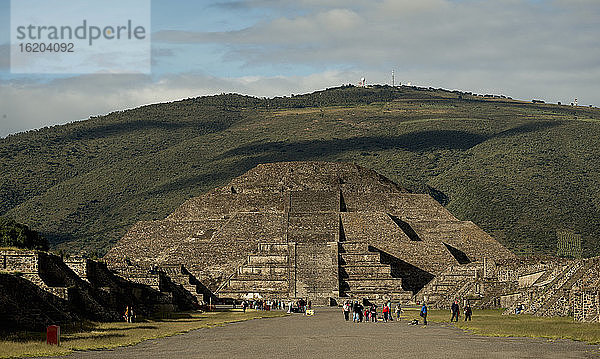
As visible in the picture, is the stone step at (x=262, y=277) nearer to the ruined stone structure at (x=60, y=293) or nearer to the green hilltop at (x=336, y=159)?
the ruined stone structure at (x=60, y=293)

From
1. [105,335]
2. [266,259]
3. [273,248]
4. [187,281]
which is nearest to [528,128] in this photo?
[273,248]

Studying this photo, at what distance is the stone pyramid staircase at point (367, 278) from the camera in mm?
73375

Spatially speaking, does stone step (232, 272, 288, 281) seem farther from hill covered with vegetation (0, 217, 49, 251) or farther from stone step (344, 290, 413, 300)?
hill covered with vegetation (0, 217, 49, 251)

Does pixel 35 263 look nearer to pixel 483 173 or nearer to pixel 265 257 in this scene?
pixel 265 257

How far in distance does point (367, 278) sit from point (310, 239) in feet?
25.0

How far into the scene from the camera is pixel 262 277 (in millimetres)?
75875

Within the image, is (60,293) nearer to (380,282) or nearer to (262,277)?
(262,277)

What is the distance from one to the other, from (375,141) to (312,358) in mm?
149604

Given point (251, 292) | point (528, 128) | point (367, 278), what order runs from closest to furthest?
1. point (251, 292)
2. point (367, 278)
3. point (528, 128)

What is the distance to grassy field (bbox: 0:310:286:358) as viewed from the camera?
3234cm

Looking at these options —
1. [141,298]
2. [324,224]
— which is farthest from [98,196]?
[141,298]

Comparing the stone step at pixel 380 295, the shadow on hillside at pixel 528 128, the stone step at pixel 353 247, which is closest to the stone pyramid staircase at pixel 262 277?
the stone step at pixel 353 247

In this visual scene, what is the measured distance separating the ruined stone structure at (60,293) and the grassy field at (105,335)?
1118mm

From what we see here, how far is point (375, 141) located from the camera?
17900 centimetres
